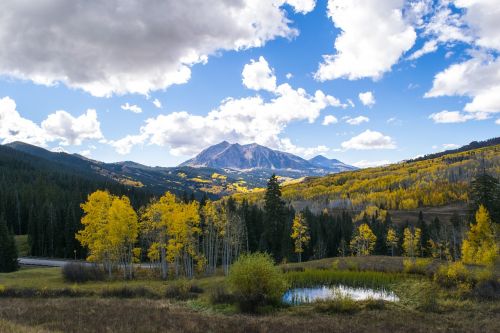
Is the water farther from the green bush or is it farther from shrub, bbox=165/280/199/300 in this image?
shrub, bbox=165/280/199/300

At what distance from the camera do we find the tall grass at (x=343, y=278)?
44219 mm

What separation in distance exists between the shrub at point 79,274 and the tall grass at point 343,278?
92.3 ft

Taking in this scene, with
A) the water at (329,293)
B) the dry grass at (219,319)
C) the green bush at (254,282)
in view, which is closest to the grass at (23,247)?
the dry grass at (219,319)

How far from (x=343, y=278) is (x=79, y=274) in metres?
36.4

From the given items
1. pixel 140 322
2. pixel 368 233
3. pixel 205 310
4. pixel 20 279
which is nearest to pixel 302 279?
pixel 205 310

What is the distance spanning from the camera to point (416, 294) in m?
30.3

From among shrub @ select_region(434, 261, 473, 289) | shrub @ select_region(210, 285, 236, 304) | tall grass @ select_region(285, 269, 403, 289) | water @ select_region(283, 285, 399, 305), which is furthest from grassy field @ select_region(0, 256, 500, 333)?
tall grass @ select_region(285, 269, 403, 289)

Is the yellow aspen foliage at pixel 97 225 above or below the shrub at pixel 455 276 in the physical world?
above

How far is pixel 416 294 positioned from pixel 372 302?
420cm

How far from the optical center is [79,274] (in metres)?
49.4

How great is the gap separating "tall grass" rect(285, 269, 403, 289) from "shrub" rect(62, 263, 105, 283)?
28.1 metres

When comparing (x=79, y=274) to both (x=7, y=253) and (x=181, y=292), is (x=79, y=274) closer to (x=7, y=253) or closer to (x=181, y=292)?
(x=181, y=292)

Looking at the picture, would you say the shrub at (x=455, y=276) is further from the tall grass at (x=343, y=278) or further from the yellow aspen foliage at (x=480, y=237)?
the yellow aspen foliage at (x=480, y=237)

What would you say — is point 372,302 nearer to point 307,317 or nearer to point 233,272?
point 307,317
